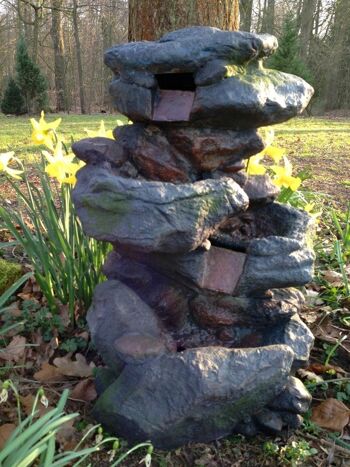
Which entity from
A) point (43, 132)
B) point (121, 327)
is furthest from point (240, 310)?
point (43, 132)

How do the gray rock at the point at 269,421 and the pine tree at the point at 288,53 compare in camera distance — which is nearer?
the gray rock at the point at 269,421

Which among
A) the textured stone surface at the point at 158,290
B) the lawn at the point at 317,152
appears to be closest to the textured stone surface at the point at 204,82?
the textured stone surface at the point at 158,290

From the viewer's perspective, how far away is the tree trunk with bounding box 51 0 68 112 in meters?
17.4

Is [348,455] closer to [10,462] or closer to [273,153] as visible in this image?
[10,462]

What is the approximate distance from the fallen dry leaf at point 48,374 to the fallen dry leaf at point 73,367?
0.07 feet

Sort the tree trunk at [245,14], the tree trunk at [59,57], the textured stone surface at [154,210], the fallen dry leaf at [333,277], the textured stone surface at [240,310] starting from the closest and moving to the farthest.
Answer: the textured stone surface at [154,210] → the textured stone surface at [240,310] → the fallen dry leaf at [333,277] → the tree trunk at [245,14] → the tree trunk at [59,57]

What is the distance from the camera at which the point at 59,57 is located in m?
17.9

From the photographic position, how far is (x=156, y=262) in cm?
160

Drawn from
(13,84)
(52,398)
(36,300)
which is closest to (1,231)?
(36,300)

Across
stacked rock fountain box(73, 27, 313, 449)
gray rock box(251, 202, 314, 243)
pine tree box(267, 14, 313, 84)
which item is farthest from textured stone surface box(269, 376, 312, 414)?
pine tree box(267, 14, 313, 84)

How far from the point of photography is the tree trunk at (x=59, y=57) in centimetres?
1736

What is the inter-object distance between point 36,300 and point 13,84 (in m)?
17.0

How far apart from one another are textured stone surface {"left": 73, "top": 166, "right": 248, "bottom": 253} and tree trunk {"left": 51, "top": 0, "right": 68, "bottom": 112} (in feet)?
56.8

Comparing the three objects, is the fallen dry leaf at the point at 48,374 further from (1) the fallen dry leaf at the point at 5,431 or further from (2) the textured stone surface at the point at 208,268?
(2) the textured stone surface at the point at 208,268
